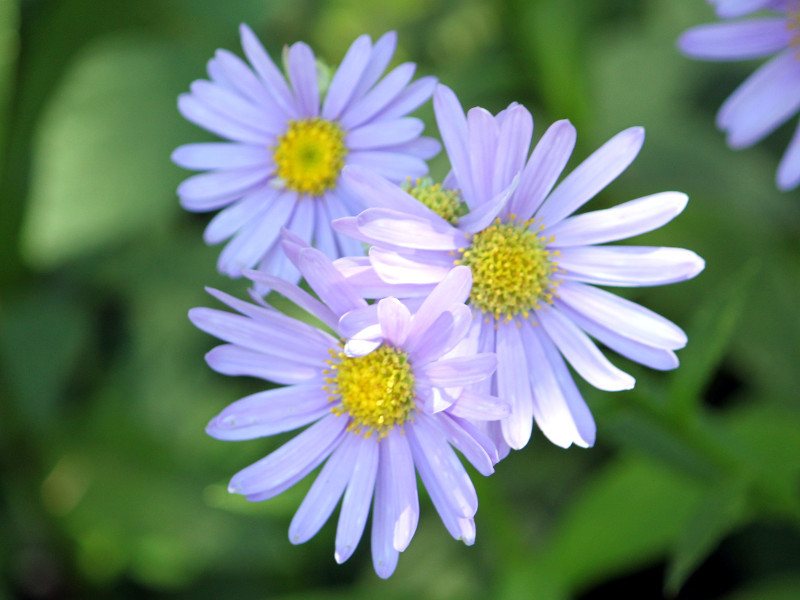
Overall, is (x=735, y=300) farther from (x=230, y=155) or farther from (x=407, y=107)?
(x=230, y=155)

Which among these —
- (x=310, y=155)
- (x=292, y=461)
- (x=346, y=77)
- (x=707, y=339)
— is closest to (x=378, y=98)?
(x=346, y=77)

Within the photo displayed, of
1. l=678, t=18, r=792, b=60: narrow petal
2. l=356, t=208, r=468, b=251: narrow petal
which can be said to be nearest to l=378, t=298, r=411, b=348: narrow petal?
l=356, t=208, r=468, b=251: narrow petal

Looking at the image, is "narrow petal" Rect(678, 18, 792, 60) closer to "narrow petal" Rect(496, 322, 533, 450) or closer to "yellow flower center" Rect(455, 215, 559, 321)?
"yellow flower center" Rect(455, 215, 559, 321)

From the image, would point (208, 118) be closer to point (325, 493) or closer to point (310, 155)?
point (310, 155)

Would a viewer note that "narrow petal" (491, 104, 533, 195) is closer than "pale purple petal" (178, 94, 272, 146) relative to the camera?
Yes

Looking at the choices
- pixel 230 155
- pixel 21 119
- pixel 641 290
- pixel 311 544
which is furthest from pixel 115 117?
pixel 641 290

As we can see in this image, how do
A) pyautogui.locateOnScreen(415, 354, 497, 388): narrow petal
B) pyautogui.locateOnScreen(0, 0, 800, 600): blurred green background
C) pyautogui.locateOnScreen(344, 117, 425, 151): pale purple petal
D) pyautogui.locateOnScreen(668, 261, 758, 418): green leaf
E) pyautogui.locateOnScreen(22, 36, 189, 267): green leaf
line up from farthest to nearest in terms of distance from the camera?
pyautogui.locateOnScreen(22, 36, 189, 267): green leaf < pyautogui.locateOnScreen(0, 0, 800, 600): blurred green background < pyautogui.locateOnScreen(668, 261, 758, 418): green leaf < pyautogui.locateOnScreen(344, 117, 425, 151): pale purple petal < pyautogui.locateOnScreen(415, 354, 497, 388): narrow petal

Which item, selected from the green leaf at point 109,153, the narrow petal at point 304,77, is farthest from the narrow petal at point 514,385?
the green leaf at point 109,153
